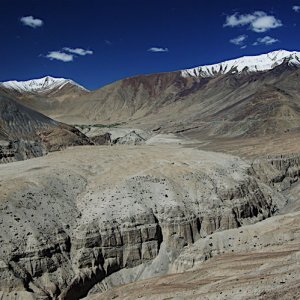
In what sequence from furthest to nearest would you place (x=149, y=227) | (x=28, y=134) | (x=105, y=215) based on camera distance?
(x=28, y=134)
(x=149, y=227)
(x=105, y=215)

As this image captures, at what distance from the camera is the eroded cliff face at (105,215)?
4050 cm

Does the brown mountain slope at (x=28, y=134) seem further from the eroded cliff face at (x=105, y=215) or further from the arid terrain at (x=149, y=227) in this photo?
the eroded cliff face at (x=105, y=215)

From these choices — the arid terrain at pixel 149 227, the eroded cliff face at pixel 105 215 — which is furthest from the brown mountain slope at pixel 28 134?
the eroded cliff face at pixel 105 215

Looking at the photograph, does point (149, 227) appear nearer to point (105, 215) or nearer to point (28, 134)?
point (105, 215)

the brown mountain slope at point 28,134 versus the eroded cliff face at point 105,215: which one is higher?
the brown mountain slope at point 28,134

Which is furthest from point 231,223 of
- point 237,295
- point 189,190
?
point 237,295

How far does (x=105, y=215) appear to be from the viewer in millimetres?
47000

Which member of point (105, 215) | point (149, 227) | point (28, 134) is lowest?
point (149, 227)

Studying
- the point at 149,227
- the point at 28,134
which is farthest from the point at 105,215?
the point at 28,134

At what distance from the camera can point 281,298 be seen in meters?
25.6

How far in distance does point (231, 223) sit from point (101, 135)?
293 ft

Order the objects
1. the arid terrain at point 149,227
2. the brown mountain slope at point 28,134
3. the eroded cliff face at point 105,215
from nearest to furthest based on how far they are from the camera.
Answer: the arid terrain at point 149,227
the eroded cliff face at point 105,215
the brown mountain slope at point 28,134

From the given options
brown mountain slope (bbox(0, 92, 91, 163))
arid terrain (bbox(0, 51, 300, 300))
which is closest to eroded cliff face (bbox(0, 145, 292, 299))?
arid terrain (bbox(0, 51, 300, 300))

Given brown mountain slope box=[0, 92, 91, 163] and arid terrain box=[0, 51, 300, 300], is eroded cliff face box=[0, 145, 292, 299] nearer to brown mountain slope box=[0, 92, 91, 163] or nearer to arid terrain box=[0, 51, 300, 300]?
arid terrain box=[0, 51, 300, 300]
